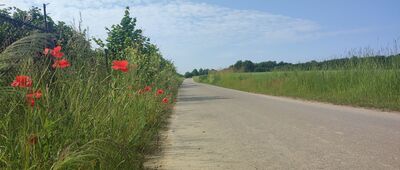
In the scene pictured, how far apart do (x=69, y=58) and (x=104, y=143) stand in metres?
1.53

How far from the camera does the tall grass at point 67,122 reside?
386 cm

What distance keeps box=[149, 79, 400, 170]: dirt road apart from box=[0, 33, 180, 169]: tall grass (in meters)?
1.03

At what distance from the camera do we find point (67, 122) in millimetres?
4449

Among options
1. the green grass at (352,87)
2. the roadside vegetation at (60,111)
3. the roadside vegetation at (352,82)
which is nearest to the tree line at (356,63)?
the roadside vegetation at (352,82)

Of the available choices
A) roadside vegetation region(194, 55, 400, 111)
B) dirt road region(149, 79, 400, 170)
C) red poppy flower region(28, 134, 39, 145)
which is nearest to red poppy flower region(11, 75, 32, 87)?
red poppy flower region(28, 134, 39, 145)

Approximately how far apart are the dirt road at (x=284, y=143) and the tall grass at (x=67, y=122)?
3.39ft

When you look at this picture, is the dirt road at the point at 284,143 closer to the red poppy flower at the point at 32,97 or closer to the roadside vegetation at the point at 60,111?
the roadside vegetation at the point at 60,111

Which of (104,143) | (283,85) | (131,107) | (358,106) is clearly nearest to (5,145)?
(104,143)

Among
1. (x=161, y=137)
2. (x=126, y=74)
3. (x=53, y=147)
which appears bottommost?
(x=161, y=137)

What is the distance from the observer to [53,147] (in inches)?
160

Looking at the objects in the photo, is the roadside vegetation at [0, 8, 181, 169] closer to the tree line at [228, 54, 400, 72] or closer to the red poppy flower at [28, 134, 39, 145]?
the red poppy flower at [28, 134, 39, 145]

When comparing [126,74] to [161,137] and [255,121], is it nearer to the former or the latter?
[161,137]

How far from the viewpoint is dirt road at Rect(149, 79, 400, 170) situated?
612 cm

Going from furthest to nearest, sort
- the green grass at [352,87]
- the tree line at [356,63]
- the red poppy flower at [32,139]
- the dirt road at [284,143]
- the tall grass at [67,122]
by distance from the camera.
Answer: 1. the tree line at [356,63]
2. the green grass at [352,87]
3. the dirt road at [284,143]
4. the tall grass at [67,122]
5. the red poppy flower at [32,139]
